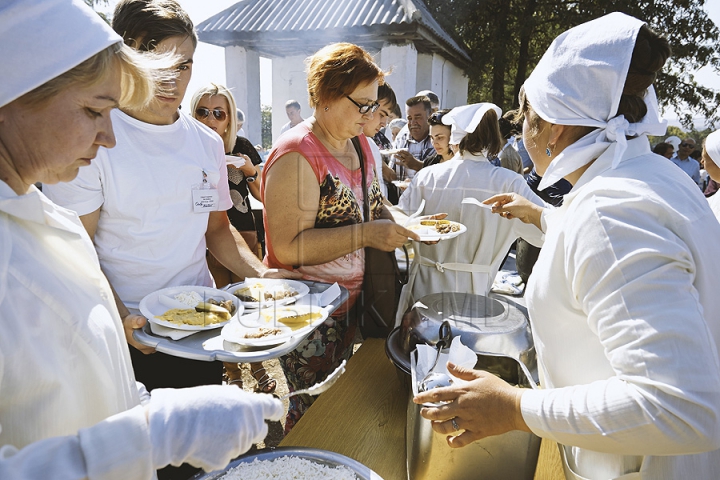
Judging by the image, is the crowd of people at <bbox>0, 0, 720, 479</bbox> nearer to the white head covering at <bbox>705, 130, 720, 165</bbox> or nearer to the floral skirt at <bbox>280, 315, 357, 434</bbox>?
the floral skirt at <bbox>280, 315, 357, 434</bbox>

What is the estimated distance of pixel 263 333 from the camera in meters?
1.49

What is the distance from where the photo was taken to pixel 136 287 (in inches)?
68.9

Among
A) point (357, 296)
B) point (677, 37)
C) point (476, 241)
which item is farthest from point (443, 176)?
point (677, 37)

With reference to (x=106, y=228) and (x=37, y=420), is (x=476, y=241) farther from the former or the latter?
(x=37, y=420)

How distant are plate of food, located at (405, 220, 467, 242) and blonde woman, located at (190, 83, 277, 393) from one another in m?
1.53

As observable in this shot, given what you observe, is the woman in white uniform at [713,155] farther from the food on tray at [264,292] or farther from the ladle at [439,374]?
the food on tray at [264,292]

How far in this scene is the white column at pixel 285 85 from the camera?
10789 millimetres

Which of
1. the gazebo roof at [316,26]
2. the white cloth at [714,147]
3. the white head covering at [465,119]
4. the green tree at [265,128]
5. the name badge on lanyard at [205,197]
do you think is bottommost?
the green tree at [265,128]

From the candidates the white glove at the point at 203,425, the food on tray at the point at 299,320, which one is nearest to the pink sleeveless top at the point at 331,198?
the food on tray at the point at 299,320

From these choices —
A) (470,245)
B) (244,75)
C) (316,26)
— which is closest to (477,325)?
(470,245)

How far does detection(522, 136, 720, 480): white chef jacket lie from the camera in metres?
0.78

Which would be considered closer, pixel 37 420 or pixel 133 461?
pixel 133 461

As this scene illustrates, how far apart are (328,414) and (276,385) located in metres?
2.20

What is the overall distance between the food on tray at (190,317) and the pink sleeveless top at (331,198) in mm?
494
